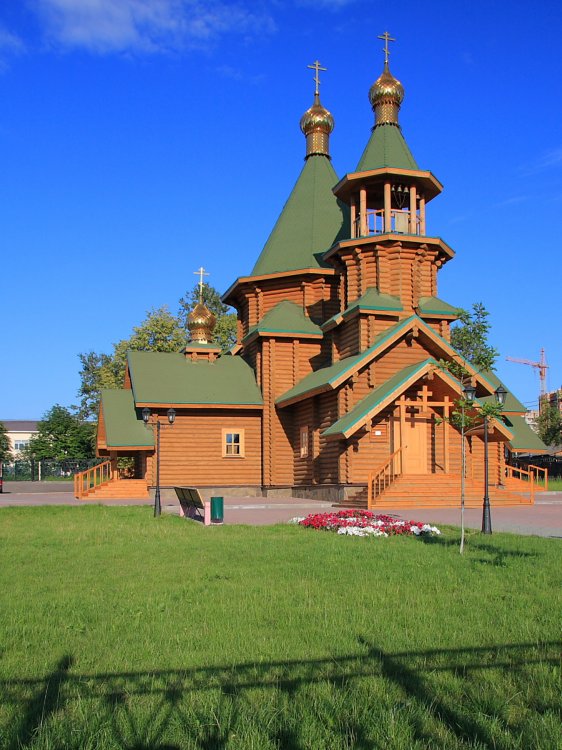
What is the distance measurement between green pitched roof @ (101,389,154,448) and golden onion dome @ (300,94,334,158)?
14.7 m

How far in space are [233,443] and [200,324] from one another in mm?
6215

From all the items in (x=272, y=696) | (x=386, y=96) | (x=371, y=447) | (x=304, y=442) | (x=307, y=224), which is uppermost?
(x=386, y=96)

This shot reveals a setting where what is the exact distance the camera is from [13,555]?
1141cm

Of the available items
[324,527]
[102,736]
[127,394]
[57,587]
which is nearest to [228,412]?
[127,394]

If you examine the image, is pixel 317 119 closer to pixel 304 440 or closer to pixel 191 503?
pixel 304 440

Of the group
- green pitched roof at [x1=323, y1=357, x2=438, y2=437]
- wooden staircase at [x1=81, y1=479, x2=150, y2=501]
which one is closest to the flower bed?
green pitched roof at [x1=323, y1=357, x2=438, y2=437]

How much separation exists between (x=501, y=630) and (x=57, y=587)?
4878 mm


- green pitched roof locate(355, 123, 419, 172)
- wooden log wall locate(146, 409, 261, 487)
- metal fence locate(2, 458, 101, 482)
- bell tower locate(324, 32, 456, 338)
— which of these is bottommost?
metal fence locate(2, 458, 101, 482)

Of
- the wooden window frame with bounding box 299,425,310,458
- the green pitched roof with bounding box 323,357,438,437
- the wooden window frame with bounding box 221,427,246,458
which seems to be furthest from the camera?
the wooden window frame with bounding box 221,427,246,458

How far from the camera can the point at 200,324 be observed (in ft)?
108

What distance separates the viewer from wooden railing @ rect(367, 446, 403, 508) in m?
21.4

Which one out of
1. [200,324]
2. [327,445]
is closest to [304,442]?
[327,445]

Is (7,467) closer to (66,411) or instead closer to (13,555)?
(66,411)

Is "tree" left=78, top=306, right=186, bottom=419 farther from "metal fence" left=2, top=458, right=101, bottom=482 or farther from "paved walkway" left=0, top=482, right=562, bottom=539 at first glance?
"paved walkway" left=0, top=482, right=562, bottom=539
